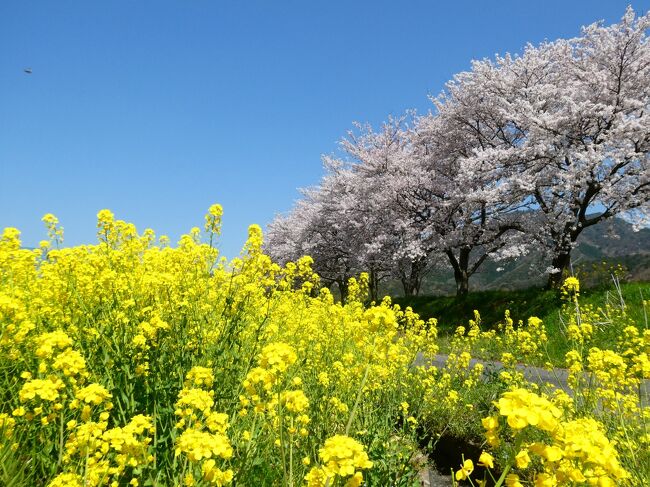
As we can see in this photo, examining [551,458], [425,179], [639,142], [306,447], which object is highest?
[425,179]

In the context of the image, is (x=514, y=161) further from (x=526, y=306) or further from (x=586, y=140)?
(x=526, y=306)

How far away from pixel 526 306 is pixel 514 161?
216 inches

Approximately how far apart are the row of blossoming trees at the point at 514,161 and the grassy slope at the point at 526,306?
160 centimetres

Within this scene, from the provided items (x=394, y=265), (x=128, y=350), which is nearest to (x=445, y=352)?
(x=128, y=350)

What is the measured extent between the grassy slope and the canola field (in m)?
5.21

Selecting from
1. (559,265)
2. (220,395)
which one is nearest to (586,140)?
(559,265)

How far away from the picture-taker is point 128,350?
353cm

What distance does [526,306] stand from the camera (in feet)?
46.6

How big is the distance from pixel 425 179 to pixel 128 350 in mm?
18345

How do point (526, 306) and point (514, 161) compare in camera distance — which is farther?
point (514, 161)

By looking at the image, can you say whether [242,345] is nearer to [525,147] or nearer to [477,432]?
[477,432]

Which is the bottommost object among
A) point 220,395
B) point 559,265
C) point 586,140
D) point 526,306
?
point 220,395

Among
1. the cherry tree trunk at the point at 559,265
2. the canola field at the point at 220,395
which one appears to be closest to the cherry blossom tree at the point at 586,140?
the cherry tree trunk at the point at 559,265

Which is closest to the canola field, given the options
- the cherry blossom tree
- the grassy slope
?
the grassy slope
